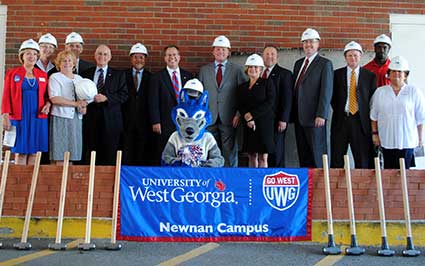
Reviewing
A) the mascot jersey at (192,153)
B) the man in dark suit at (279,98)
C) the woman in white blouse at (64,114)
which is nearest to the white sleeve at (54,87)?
the woman in white blouse at (64,114)

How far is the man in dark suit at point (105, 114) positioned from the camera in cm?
764

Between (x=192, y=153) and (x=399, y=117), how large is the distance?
8.70 ft

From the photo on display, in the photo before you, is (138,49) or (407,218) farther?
(138,49)

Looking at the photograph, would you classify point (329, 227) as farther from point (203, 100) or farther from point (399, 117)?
point (203, 100)

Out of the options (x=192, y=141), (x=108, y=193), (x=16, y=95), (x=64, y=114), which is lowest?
(x=108, y=193)

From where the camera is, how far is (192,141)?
648cm

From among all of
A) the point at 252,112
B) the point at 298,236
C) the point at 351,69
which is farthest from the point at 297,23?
the point at 298,236

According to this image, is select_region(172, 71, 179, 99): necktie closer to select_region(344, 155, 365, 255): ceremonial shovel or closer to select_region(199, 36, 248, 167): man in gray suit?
select_region(199, 36, 248, 167): man in gray suit

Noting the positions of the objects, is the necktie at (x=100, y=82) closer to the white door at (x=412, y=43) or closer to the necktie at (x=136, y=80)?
the necktie at (x=136, y=80)

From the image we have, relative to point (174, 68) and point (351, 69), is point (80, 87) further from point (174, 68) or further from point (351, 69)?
point (351, 69)

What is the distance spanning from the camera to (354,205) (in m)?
6.25

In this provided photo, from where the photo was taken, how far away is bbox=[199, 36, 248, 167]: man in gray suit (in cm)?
787

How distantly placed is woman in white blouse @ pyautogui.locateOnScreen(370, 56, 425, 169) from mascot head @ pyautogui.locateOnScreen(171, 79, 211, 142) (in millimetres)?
2274

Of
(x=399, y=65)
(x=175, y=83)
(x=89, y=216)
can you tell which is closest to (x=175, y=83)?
(x=175, y=83)
